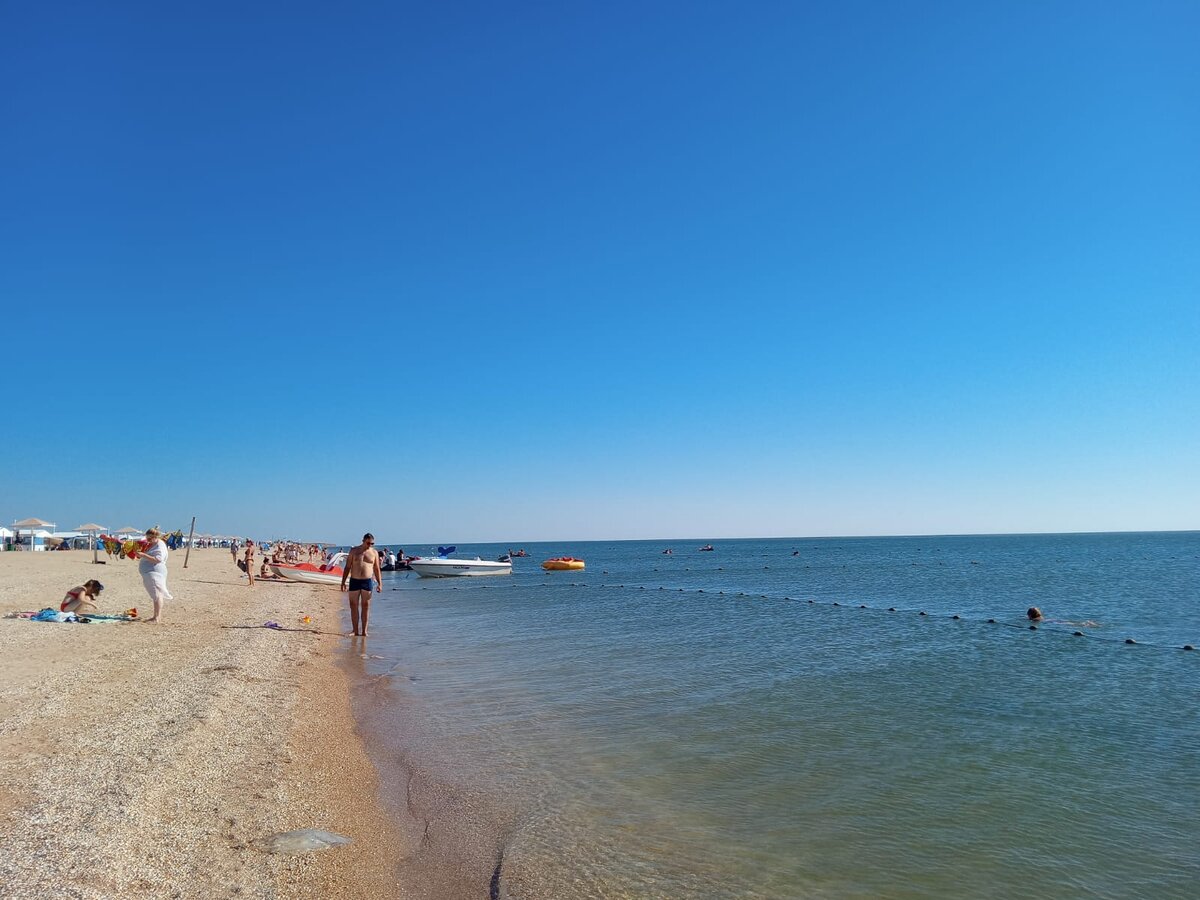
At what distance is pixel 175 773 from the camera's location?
670cm

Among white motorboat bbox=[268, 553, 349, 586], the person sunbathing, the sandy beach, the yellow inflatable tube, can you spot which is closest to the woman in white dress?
the person sunbathing

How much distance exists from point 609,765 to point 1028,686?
10.3m

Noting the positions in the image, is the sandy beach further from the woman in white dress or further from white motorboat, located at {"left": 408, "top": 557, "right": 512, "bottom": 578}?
white motorboat, located at {"left": 408, "top": 557, "right": 512, "bottom": 578}

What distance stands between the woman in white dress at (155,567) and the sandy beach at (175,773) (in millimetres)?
1847

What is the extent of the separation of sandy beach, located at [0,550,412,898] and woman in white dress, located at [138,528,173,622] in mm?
1847

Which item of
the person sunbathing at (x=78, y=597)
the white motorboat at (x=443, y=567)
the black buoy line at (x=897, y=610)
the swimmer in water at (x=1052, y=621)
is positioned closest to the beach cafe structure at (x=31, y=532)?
the white motorboat at (x=443, y=567)

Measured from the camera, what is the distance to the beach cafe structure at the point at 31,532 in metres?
65.2

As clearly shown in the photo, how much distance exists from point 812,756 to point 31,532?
82521 mm

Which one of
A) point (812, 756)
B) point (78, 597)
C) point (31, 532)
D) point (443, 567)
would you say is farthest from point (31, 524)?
point (812, 756)

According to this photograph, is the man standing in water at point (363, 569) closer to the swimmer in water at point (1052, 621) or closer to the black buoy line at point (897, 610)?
the black buoy line at point (897, 610)

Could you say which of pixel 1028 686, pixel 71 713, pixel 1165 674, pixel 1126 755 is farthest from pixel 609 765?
pixel 1165 674

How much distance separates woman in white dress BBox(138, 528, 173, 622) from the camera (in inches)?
614

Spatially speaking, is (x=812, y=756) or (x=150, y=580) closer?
(x=812, y=756)

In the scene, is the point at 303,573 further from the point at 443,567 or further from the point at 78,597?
the point at 78,597
